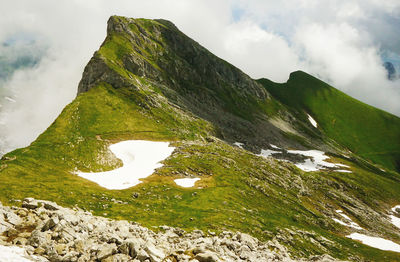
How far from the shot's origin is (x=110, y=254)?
59.8 feet

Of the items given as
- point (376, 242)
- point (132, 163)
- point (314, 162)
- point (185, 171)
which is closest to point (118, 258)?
point (185, 171)

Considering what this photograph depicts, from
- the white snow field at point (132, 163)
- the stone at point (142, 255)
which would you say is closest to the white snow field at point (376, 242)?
the white snow field at point (132, 163)

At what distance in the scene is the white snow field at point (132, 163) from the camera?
55425 mm

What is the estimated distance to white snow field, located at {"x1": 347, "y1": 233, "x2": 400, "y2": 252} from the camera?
64750 millimetres

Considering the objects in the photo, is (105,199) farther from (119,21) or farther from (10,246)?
(119,21)

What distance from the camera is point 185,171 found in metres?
64.9

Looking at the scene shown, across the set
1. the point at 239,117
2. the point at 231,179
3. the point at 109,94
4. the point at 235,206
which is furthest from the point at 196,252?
the point at 239,117

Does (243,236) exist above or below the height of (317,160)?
below

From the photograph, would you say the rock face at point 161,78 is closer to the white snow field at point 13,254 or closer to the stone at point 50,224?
the stone at point 50,224

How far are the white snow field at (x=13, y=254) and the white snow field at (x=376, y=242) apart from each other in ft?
232

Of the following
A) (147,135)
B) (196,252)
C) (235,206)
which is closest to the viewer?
(196,252)

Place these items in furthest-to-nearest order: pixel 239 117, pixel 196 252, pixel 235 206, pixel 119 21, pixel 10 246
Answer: pixel 239 117 < pixel 119 21 < pixel 235 206 < pixel 196 252 < pixel 10 246

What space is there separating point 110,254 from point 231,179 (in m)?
50.1

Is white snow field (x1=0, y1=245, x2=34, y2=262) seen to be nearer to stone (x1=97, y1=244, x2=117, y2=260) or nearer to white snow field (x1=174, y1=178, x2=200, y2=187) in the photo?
stone (x1=97, y1=244, x2=117, y2=260)
